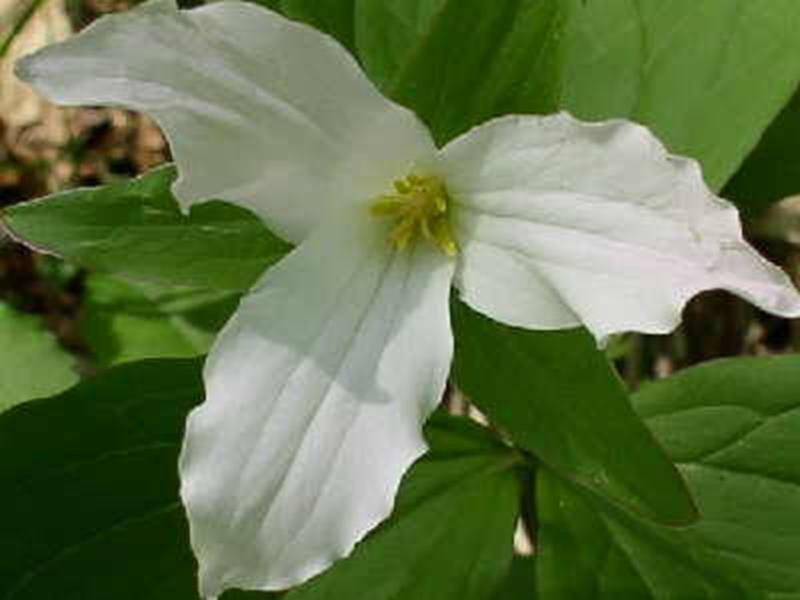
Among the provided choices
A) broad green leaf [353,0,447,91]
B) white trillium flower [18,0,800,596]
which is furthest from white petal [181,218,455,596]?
broad green leaf [353,0,447,91]

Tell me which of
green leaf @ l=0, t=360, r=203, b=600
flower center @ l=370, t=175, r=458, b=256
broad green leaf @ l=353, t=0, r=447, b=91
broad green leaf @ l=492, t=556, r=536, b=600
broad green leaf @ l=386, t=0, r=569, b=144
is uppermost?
broad green leaf @ l=386, t=0, r=569, b=144

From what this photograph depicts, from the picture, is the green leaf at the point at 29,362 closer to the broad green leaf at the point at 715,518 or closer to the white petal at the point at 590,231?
the broad green leaf at the point at 715,518

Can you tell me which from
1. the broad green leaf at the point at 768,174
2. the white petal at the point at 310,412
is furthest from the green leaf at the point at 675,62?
the broad green leaf at the point at 768,174

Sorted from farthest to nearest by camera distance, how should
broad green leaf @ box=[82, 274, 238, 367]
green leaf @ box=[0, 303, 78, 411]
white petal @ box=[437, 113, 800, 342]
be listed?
broad green leaf @ box=[82, 274, 238, 367], green leaf @ box=[0, 303, 78, 411], white petal @ box=[437, 113, 800, 342]

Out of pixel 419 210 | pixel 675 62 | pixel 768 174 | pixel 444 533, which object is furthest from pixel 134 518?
pixel 768 174

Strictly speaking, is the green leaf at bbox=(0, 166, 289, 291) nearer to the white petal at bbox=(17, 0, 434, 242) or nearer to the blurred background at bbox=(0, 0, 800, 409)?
the white petal at bbox=(17, 0, 434, 242)

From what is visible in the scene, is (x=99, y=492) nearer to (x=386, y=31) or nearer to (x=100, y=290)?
(x=386, y=31)

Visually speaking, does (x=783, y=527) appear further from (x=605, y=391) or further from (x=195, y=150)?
(x=195, y=150)
